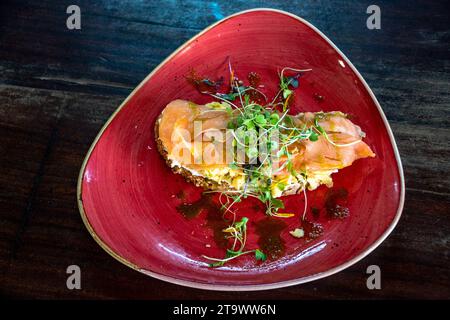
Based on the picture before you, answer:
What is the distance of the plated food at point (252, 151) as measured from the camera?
7.08 ft

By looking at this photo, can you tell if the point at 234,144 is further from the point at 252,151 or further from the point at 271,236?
the point at 271,236

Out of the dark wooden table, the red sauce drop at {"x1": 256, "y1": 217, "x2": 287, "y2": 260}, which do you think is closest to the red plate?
the red sauce drop at {"x1": 256, "y1": 217, "x2": 287, "y2": 260}

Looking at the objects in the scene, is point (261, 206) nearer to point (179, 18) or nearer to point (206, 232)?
point (206, 232)

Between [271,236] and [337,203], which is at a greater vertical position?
[337,203]

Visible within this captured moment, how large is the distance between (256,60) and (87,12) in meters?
1.03

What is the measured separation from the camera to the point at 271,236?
2.21 m

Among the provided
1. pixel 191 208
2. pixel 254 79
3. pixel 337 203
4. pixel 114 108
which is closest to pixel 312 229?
pixel 337 203

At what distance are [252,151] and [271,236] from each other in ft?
1.34

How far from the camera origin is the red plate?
6.88 feet

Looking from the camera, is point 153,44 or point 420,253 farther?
point 153,44

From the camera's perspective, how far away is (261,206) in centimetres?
228

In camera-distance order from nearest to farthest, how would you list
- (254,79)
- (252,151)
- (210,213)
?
(252,151) < (210,213) < (254,79)

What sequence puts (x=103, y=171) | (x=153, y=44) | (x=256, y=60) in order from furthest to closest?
(x=153, y=44) < (x=256, y=60) < (x=103, y=171)

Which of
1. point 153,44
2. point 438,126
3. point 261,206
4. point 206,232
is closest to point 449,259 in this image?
point 438,126
